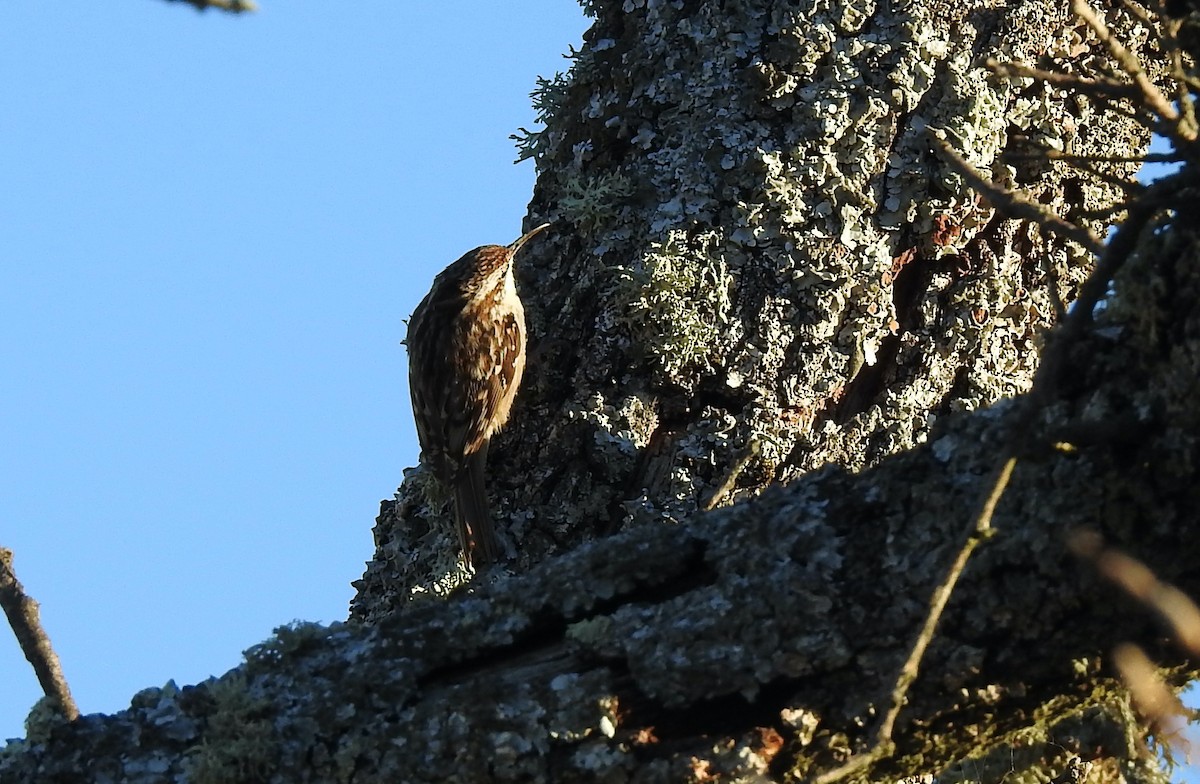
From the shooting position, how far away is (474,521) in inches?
145

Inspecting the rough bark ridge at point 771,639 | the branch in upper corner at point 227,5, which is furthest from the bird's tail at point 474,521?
the branch in upper corner at point 227,5

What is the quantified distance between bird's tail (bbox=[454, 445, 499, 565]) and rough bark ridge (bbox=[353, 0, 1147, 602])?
57mm

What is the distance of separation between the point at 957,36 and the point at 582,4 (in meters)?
1.06

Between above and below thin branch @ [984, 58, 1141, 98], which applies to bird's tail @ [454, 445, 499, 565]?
above

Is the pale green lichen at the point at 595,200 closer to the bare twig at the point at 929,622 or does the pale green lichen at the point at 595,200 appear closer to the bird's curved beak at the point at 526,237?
the bird's curved beak at the point at 526,237

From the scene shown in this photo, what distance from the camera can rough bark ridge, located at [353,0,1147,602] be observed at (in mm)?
3475

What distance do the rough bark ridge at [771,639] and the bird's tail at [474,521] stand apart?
4.18ft

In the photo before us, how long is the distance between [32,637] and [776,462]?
1.73 metres

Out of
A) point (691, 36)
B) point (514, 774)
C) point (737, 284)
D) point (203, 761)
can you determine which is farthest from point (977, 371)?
point (203, 761)

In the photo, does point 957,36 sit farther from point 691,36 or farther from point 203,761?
point 203,761

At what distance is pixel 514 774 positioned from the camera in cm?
203

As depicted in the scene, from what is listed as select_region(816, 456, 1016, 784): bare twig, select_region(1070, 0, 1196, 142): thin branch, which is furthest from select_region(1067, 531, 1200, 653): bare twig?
select_region(1070, 0, 1196, 142): thin branch

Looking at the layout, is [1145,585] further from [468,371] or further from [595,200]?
[468,371]

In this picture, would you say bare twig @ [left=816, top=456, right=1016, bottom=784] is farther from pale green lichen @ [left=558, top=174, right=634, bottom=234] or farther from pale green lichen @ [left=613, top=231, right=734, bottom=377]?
pale green lichen @ [left=558, top=174, right=634, bottom=234]
